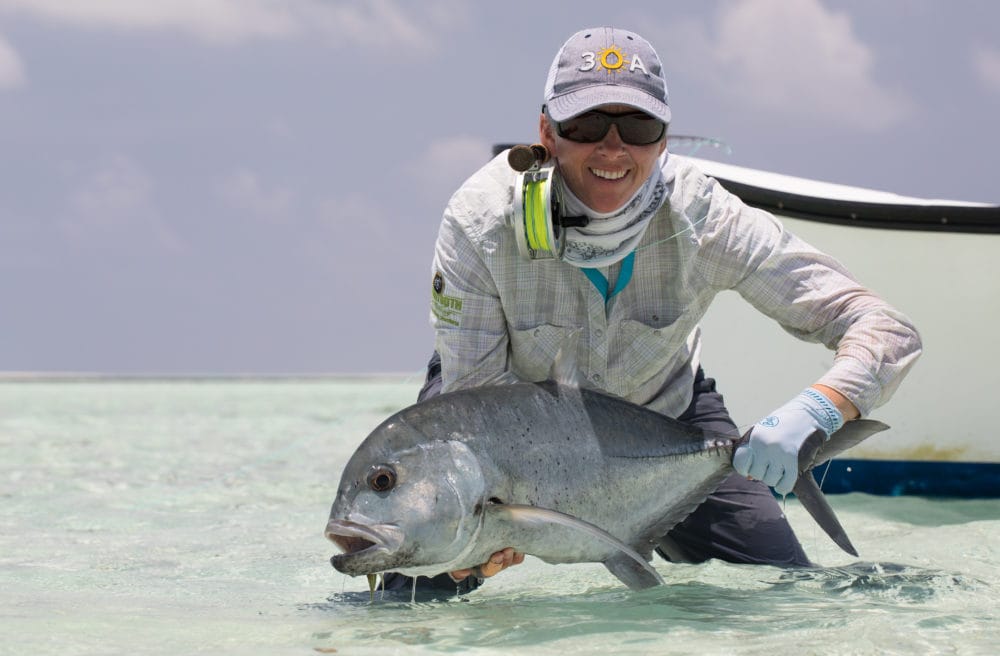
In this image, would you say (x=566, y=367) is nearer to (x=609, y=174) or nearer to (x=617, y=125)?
(x=609, y=174)

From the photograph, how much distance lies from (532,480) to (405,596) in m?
0.75

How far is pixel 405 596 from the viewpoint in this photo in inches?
131

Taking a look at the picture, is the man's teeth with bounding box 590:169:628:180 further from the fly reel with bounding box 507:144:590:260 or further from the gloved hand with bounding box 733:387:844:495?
the gloved hand with bounding box 733:387:844:495

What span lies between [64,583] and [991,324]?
4575 millimetres

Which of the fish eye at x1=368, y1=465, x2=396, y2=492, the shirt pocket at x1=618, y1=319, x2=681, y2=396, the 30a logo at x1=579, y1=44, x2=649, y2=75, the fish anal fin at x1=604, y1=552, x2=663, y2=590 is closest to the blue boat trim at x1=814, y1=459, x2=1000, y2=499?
the shirt pocket at x1=618, y1=319, x2=681, y2=396

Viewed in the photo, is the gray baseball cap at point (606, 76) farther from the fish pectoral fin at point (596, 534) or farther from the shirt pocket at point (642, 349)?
the fish pectoral fin at point (596, 534)

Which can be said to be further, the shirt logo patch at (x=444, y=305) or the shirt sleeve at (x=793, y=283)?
the shirt logo patch at (x=444, y=305)

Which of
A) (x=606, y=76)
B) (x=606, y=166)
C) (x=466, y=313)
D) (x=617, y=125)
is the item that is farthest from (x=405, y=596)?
(x=606, y=76)

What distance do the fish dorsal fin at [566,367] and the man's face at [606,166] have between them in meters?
0.40

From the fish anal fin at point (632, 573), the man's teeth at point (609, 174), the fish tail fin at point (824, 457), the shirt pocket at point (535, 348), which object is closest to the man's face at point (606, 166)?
the man's teeth at point (609, 174)

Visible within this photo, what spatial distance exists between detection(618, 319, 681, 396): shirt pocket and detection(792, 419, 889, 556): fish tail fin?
2.12 feet

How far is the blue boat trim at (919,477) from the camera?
609cm

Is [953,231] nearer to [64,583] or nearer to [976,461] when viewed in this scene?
[976,461]

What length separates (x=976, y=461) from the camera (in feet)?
19.9
